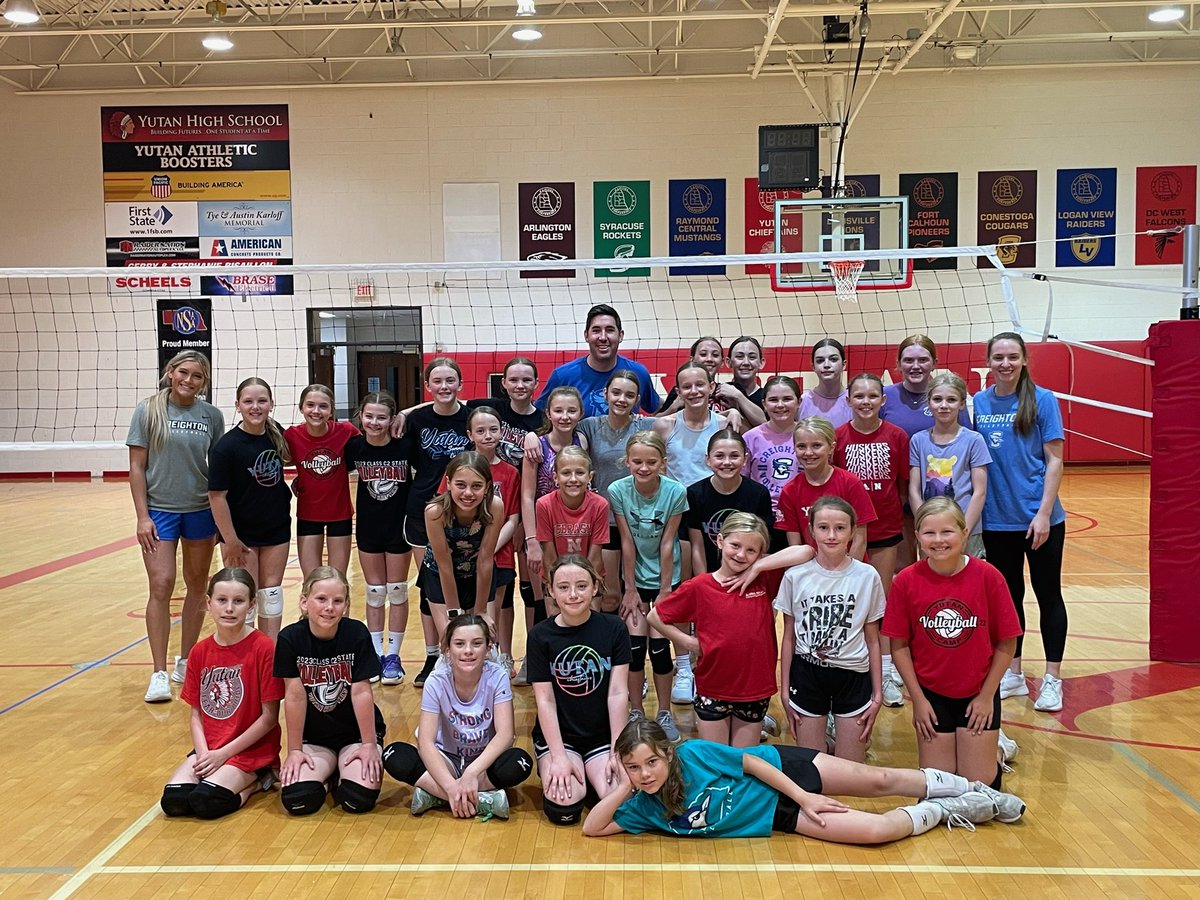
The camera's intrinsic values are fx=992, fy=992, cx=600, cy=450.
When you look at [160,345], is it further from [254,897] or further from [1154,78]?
[1154,78]

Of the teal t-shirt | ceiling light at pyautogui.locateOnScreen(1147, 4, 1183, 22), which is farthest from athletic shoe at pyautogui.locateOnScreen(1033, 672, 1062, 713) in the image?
ceiling light at pyautogui.locateOnScreen(1147, 4, 1183, 22)

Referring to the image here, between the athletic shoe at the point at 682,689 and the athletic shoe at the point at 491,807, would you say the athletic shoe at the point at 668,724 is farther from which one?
the athletic shoe at the point at 491,807

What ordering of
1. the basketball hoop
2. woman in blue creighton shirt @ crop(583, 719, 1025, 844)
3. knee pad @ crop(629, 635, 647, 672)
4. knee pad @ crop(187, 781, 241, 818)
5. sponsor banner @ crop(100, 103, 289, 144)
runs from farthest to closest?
sponsor banner @ crop(100, 103, 289, 144) < the basketball hoop < knee pad @ crop(629, 635, 647, 672) < knee pad @ crop(187, 781, 241, 818) < woman in blue creighton shirt @ crop(583, 719, 1025, 844)

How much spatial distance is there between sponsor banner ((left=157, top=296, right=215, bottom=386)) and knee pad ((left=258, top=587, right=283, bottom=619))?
37.3 ft

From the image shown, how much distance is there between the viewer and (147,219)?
15.6 m

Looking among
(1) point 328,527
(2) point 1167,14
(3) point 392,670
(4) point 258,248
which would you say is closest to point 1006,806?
(3) point 392,670

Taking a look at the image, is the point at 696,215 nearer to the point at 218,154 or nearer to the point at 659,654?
the point at 218,154

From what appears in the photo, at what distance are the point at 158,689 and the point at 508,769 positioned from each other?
2225 millimetres

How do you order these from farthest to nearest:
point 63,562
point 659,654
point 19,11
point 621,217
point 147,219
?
point 147,219 → point 621,217 → point 19,11 → point 63,562 → point 659,654

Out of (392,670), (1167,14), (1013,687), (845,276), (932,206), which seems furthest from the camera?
(932,206)

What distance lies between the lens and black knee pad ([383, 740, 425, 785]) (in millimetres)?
3531

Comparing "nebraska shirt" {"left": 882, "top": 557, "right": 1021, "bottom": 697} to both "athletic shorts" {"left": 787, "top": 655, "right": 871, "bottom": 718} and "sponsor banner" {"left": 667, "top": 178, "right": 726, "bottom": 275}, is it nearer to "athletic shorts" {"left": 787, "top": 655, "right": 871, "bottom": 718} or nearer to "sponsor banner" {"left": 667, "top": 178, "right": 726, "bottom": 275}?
"athletic shorts" {"left": 787, "top": 655, "right": 871, "bottom": 718}

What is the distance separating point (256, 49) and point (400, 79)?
2285 millimetres

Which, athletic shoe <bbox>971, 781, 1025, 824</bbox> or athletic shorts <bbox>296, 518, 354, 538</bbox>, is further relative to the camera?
athletic shorts <bbox>296, 518, 354, 538</bbox>
